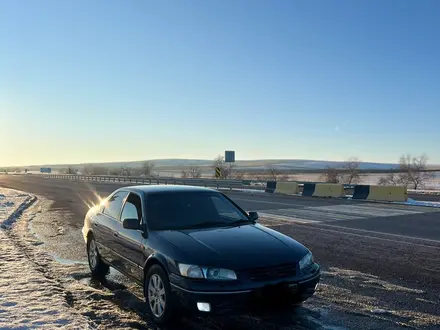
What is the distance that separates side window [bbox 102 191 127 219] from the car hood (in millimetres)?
1616

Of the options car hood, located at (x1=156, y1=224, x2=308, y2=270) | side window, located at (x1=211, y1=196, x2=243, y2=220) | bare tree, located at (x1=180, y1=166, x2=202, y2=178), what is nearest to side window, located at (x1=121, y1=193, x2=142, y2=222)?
car hood, located at (x1=156, y1=224, x2=308, y2=270)

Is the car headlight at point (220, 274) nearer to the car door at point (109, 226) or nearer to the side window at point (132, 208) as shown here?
the side window at point (132, 208)

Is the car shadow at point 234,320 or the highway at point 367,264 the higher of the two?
the car shadow at point 234,320

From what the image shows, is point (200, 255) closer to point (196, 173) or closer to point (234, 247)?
point (234, 247)

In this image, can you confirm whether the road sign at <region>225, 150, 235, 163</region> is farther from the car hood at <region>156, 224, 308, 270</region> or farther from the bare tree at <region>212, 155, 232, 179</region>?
the car hood at <region>156, 224, 308, 270</region>

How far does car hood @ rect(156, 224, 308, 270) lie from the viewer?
14.6ft

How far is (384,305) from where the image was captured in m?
5.42

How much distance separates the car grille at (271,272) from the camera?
4367 millimetres

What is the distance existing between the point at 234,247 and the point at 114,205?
2.78 metres

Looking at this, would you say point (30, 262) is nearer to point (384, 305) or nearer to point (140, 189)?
point (140, 189)

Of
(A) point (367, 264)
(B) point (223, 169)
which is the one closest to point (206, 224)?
(A) point (367, 264)

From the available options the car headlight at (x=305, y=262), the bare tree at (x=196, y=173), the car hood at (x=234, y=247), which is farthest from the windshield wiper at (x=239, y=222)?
the bare tree at (x=196, y=173)

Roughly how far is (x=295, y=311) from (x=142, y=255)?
1976 mm

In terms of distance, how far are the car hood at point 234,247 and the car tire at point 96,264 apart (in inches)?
92.7
